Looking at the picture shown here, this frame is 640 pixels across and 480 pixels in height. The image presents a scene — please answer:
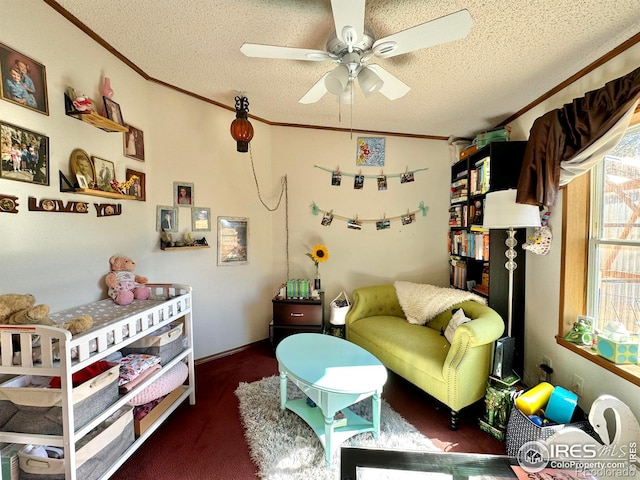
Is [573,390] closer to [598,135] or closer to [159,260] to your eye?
[598,135]

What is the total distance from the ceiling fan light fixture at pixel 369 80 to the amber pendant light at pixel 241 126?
1152 millimetres

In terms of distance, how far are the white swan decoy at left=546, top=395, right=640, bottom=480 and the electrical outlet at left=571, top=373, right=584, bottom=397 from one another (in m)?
0.37

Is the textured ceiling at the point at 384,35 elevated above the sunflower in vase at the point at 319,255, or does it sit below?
above

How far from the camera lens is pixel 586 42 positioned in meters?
1.48

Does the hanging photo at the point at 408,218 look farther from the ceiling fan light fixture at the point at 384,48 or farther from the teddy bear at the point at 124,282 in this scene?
the teddy bear at the point at 124,282

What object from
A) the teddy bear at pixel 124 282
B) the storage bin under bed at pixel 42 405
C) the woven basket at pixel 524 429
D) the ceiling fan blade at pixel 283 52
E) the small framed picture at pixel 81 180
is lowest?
the woven basket at pixel 524 429

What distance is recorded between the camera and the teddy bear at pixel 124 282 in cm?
174

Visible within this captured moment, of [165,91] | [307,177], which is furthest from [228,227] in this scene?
[165,91]

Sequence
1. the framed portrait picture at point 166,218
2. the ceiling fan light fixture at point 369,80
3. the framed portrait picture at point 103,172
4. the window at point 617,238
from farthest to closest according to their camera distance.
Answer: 1. the framed portrait picture at point 166,218
2. the framed portrait picture at point 103,172
3. the window at point 617,238
4. the ceiling fan light fixture at point 369,80

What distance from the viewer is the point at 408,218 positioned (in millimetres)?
3125

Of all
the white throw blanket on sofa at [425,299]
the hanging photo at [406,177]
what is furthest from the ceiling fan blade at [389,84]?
the white throw blanket on sofa at [425,299]

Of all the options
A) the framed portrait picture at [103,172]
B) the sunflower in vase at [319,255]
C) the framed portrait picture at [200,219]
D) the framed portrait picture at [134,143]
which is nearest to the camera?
the framed portrait picture at [103,172]

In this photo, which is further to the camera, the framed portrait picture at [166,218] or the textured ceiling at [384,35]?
the framed portrait picture at [166,218]

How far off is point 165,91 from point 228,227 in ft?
4.10
